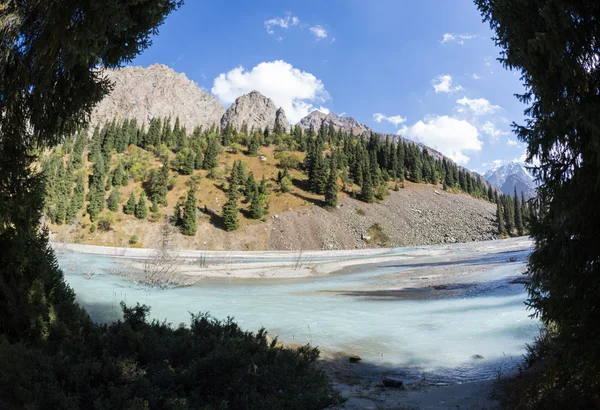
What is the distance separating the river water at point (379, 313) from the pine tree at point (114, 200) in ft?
121

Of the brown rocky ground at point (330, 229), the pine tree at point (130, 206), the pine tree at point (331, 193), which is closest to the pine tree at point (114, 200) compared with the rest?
the pine tree at point (130, 206)

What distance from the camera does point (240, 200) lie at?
6312 cm

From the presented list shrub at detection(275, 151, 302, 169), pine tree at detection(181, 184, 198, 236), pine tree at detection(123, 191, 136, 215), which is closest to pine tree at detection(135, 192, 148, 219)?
pine tree at detection(123, 191, 136, 215)

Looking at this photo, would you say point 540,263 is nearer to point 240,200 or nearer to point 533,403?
point 533,403

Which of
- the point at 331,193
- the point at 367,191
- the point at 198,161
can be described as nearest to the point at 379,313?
the point at 331,193

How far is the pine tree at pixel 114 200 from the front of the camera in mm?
56656

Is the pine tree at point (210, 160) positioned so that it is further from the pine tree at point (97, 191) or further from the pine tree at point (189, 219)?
the pine tree at point (97, 191)

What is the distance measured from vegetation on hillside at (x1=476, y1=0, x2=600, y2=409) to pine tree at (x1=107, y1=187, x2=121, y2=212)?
202 ft

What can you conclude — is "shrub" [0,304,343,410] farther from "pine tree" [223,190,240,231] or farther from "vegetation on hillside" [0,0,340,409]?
"pine tree" [223,190,240,231]

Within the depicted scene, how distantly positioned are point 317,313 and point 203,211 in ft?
158

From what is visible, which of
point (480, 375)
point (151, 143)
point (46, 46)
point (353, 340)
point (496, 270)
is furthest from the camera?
point (151, 143)

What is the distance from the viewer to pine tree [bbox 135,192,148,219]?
56.3m

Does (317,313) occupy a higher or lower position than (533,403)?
lower

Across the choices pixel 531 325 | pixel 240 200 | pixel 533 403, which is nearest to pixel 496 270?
pixel 531 325
